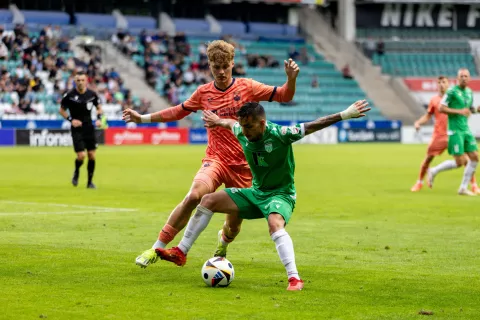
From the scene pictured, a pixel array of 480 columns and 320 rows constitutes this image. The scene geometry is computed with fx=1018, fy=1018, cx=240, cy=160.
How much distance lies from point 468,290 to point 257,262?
109 inches

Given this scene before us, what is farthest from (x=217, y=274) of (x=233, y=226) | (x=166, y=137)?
(x=166, y=137)

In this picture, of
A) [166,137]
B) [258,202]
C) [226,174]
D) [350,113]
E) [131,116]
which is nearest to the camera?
[350,113]

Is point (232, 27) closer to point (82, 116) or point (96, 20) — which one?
point (96, 20)

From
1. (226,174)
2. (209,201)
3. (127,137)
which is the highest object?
(226,174)

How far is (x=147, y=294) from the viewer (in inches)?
354

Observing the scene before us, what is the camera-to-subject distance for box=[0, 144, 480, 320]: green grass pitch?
8414mm

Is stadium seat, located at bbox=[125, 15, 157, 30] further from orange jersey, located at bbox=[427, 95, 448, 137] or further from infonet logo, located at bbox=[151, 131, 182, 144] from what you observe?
orange jersey, located at bbox=[427, 95, 448, 137]

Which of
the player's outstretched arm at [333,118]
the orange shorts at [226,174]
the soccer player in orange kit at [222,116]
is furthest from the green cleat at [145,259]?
the player's outstretched arm at [333,118]

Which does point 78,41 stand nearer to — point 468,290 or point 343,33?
point 343,33

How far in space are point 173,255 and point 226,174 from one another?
3.86ft

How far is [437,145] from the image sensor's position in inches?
908

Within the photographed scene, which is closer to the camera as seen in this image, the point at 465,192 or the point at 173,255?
the point at 173,255

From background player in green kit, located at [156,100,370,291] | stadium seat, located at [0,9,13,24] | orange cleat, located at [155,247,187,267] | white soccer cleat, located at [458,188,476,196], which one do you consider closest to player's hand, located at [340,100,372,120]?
background player in green kit, located at [156,100,370,291]

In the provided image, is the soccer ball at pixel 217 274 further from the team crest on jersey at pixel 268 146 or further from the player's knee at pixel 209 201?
the team crest on jersey at pixel 268 146
